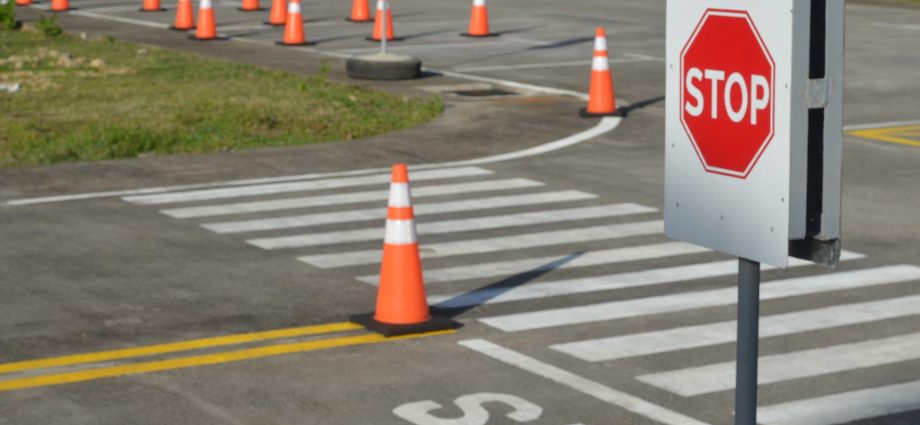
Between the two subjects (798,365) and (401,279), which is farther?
(401,279)

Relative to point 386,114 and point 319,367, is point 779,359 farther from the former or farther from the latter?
point 386,114

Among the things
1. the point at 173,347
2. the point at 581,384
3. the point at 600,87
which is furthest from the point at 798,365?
the point at 600,87

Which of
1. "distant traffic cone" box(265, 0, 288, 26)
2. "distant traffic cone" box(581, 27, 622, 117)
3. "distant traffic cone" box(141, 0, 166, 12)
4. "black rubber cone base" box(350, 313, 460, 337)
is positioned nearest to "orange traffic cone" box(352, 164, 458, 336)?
"black rubber cone base" box(350, 313, 460, 337)

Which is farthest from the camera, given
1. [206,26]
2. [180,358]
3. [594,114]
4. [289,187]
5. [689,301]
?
[206,26]

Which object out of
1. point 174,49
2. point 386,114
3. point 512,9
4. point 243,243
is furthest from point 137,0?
point 243,243

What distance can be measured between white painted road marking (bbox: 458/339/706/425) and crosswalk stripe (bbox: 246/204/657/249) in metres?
3.13

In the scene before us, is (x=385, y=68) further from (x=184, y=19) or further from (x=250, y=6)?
(x=250, y=6)

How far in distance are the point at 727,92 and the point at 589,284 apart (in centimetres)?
660

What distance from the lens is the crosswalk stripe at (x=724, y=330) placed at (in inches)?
364

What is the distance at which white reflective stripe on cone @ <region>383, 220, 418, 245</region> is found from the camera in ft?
32.1

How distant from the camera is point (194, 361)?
904 cm

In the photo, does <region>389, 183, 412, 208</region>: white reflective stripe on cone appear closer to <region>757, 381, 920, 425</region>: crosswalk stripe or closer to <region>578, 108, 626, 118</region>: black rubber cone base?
<region>757, 381, 920, 425</region>: crosswalk stripe

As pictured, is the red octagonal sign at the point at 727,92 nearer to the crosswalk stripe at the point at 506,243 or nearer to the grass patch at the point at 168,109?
the crosswalk stripe at the point at 506,243

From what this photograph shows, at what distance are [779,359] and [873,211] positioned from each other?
4865mm
